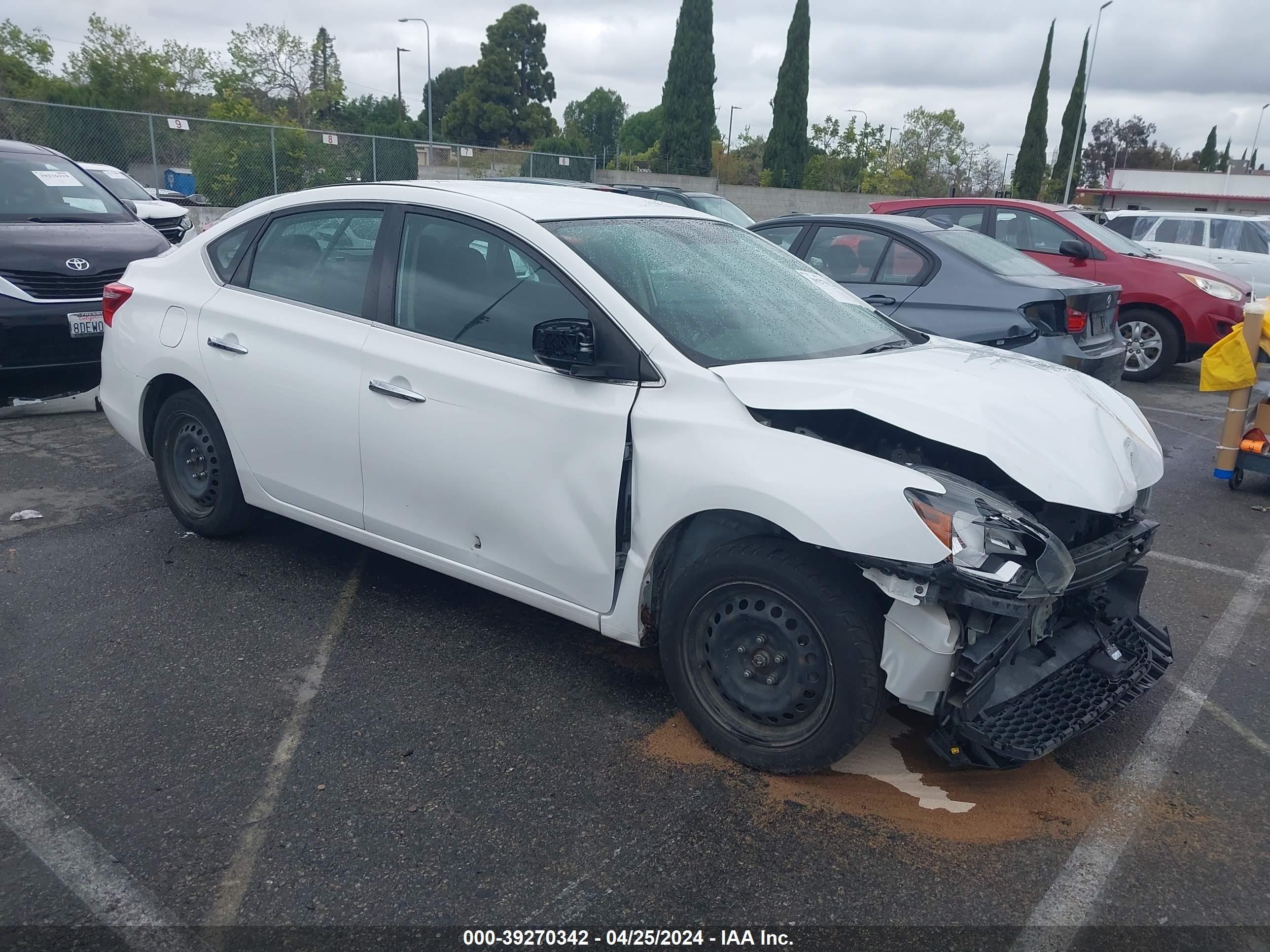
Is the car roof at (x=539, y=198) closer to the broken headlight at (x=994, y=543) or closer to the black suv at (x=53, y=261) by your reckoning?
the broken headlight at (x=994, y=543)

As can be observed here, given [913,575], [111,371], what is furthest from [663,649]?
[111,371]

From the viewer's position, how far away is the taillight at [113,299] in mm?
5047

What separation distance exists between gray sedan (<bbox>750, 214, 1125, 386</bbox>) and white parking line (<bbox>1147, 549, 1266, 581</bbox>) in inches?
72.7

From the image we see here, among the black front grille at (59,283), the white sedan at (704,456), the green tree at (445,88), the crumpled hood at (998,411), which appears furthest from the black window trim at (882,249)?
the green tree at (445,88)

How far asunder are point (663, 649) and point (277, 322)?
7.49 feet

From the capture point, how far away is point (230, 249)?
4.73 m

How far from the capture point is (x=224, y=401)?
455 cm

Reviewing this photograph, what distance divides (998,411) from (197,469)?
371 centimetres

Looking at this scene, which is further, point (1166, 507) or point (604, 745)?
point (1166, 507)

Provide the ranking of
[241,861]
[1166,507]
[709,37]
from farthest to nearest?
[709,37] → [1166,507] → [241,861]

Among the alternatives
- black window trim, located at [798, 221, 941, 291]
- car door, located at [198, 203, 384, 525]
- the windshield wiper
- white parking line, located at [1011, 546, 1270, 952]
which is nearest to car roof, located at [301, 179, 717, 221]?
car door, located at [198, 203, 384, 525]

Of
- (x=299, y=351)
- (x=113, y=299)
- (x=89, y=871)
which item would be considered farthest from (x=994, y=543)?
(x=113, y=299)

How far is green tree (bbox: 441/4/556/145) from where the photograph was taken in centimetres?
7100

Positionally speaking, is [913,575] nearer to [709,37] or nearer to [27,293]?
[27,293]
